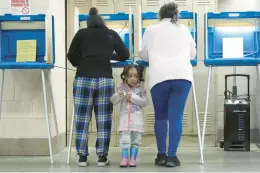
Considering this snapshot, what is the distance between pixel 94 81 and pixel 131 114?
Result: 0.41 meters

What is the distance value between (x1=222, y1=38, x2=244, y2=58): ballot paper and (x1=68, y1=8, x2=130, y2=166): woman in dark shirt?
98 centimetres

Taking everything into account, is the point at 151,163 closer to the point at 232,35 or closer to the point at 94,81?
the point at 94,81

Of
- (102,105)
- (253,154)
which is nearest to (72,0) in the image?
(102,105)

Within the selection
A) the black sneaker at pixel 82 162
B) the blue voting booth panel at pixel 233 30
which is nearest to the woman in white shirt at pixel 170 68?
the blue voting booth panel at pixel 233 30

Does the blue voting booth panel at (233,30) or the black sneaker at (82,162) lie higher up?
the blue voting booth panel at (233,30)

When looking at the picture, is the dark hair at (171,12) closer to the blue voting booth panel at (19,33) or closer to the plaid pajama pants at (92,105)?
the plaid pajama pants at (92,105)

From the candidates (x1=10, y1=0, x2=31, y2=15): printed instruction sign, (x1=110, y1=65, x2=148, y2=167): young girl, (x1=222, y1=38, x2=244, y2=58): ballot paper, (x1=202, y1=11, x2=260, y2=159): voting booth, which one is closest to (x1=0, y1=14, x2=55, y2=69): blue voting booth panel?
(x1=10, y1=0, x2=31, y2=15): printed instruction sign

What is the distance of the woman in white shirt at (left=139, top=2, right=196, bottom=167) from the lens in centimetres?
323

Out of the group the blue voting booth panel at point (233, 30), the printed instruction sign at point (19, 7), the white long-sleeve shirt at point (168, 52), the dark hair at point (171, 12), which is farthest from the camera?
the printed instruction sign at point (19, 7)

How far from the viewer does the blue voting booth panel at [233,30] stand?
3729mm

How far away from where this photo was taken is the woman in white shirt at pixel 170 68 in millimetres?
3227

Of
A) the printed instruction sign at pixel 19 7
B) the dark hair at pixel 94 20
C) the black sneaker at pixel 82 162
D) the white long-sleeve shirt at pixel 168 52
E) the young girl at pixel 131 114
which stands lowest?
the black sneaker at pixel 82 162

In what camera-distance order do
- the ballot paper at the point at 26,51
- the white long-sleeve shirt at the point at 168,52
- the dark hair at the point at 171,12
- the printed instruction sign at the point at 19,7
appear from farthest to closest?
the printed instruction sign at the point at 19,7, the ballot paper at the point at 26,51, the dark hair at the point at 171,12, the white long-sleeve shirt at the point at 168,52

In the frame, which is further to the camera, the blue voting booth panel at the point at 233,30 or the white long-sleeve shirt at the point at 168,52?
the blue voting booth panel at the point at 233,30
